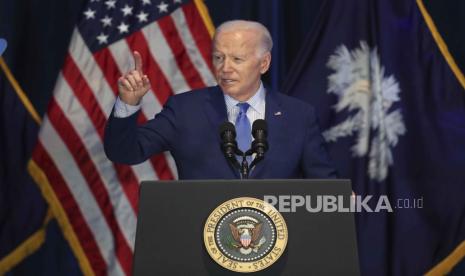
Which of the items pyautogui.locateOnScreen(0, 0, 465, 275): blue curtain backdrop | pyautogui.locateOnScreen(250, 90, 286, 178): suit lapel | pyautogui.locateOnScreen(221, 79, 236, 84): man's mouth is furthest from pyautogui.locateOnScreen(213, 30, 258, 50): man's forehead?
pyautogui.locateOnScreen(0, 0, 465, 275): blue curtain backdrop

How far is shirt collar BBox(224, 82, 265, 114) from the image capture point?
282cm

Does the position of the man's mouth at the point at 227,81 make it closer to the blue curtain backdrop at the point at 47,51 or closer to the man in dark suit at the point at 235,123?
the man in dark suit at the point at 235,123

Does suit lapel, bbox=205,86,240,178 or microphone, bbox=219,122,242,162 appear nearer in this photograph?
microphone, bbox=219,122,242,162

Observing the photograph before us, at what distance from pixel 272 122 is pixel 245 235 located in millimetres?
992

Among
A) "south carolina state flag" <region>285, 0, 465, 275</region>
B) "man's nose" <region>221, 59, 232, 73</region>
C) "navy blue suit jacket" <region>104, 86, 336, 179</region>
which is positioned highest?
"man's nose" <region>221, 59, 232, 73</region>

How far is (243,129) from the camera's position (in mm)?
2725

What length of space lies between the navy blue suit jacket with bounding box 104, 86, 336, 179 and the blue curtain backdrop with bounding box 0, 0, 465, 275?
5.05ft

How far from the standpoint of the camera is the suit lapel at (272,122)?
2.58 m

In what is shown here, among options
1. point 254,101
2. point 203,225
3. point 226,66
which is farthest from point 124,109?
point 203,225

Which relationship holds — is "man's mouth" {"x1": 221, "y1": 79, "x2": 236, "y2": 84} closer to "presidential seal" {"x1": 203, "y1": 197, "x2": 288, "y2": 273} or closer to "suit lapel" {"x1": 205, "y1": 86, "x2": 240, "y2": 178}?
"suit lapel" {"x1": 205, "y1": 86, "x2": 240, "y2": 178}

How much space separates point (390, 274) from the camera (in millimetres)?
4145

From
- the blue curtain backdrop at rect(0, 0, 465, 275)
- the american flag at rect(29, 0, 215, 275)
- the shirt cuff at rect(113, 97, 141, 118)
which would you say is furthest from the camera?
the blue curtain backdrop at rect(0, 0, 465, 275)

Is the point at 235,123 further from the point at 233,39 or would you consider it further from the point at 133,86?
the point at 133,86

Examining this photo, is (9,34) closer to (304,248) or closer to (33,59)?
(33,59)
